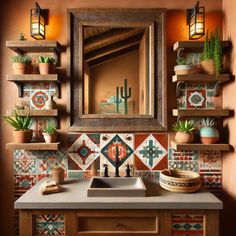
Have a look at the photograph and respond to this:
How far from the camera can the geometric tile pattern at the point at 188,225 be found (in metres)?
1.73

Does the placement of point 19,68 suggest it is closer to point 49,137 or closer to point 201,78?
point 49,137

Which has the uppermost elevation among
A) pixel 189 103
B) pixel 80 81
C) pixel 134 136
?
pixel 80 81

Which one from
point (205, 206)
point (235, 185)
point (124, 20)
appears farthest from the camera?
point (124, 20)

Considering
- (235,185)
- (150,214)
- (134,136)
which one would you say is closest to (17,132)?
(134,136)

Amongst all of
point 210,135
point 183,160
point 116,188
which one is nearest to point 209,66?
point 210,135

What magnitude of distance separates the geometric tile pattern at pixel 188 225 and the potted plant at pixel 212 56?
1.15 metres

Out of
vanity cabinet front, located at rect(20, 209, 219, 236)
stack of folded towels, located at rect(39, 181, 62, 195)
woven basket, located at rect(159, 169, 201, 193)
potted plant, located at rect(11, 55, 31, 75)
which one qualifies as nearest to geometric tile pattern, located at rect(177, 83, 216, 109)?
woven basket, located at rect(159, 169, 201, 193)

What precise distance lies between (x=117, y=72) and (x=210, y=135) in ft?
3.11

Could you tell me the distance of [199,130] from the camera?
90.5 inches

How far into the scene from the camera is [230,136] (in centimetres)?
217

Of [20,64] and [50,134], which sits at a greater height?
[20,64]

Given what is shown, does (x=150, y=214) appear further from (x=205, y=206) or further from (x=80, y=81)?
(x=80, y=81)

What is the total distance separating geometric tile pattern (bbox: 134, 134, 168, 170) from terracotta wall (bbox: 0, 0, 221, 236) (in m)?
0.21

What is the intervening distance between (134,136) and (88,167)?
497 millimetres
